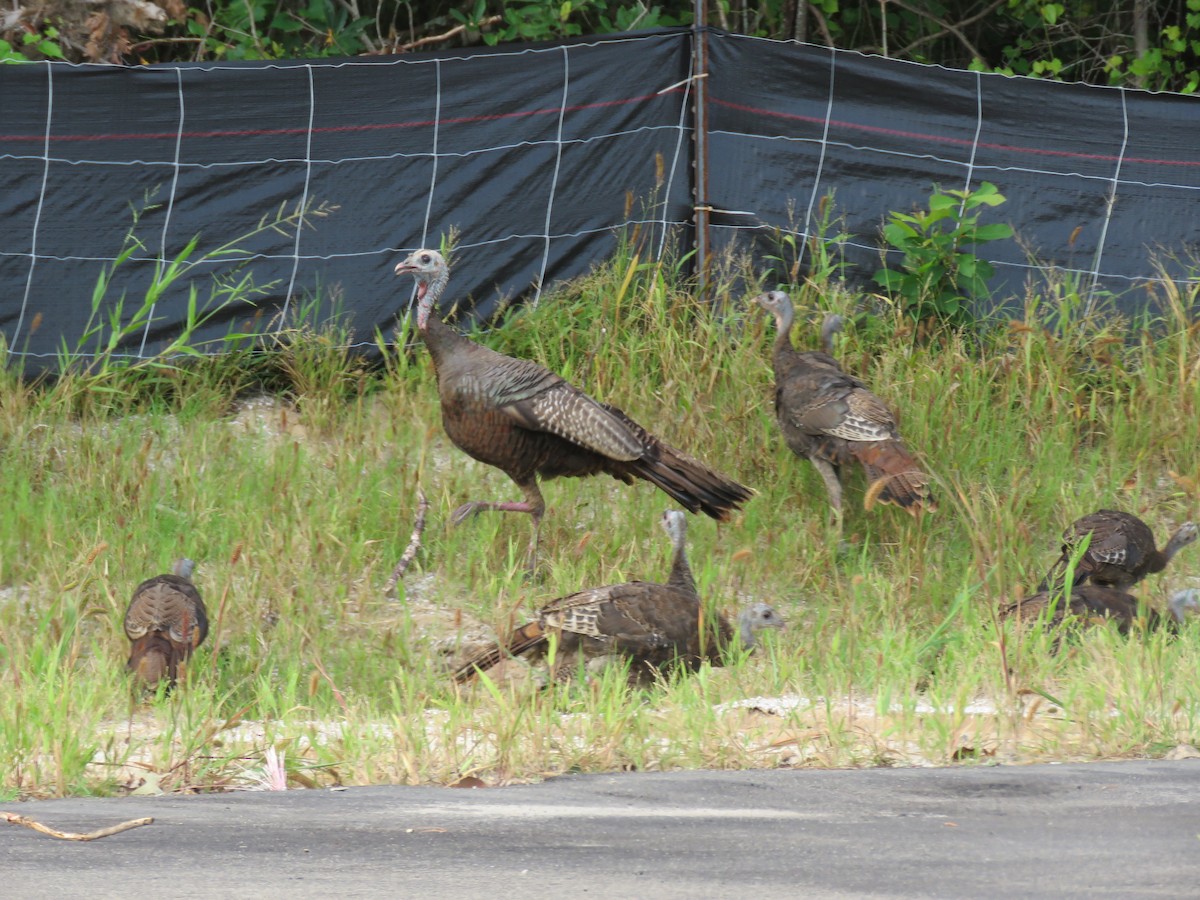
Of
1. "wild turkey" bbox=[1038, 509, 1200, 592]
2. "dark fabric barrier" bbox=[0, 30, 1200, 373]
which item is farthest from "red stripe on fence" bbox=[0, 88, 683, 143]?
"wild turkey" bbox=[1038, 509, 1200, 592]

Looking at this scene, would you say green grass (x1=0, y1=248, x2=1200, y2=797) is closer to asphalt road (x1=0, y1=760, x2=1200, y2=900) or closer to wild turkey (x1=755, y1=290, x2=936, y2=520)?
wild turkey (x1=755, y1=290, x2=936, y2=520)

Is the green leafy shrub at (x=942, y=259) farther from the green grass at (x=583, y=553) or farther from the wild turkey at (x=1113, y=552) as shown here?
the wild turkey at (x=1113, y=552)

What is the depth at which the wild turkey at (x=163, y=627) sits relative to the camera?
5.38 m

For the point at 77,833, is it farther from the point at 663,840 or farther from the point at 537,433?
the point at 537,433

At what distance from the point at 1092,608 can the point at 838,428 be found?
4.72 feet

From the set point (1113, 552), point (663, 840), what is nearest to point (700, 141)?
point (1113, 552)

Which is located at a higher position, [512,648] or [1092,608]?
[1092,608]

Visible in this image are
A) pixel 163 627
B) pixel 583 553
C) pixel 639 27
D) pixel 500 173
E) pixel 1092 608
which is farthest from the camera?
pixel 639 27

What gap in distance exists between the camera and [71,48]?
32.3 feet

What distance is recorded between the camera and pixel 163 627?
5531 mm

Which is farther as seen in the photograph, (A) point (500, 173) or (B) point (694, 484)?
(A) point (500, 173)

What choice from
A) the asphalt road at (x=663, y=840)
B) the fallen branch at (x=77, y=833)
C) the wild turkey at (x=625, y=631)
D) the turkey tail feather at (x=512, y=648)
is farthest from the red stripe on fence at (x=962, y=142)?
the fallen branch at (x=77, y=833)

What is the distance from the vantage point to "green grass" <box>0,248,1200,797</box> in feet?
14.2

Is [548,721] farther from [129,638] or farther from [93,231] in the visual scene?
[93,231]
